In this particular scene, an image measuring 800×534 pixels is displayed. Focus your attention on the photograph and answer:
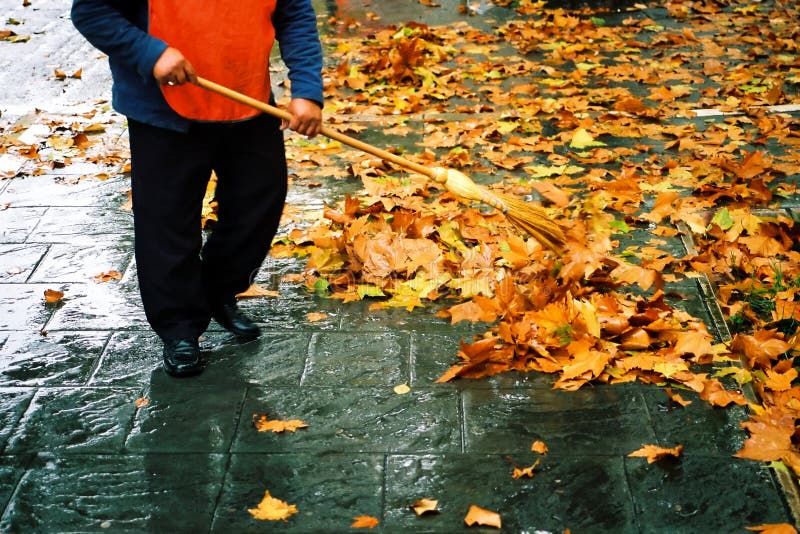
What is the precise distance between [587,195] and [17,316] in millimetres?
2980

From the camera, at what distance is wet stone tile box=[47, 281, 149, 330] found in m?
3.72

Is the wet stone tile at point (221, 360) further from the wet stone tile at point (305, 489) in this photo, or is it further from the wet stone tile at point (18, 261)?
the wet stone tile at point (18, 261)

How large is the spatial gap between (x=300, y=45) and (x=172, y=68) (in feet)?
1.97

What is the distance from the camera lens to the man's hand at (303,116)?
310 centimetres

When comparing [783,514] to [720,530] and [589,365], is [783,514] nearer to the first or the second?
[720,530]

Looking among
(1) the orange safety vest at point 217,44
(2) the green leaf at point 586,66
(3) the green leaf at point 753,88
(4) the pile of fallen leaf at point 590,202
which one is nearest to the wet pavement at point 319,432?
(4) the pile of fallen leaf at point 590,202

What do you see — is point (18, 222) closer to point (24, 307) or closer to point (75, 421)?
point (24, 307)

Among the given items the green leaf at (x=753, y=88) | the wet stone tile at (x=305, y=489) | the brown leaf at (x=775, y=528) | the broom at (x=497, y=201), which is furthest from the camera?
the green leaf at (x=753, y=88)

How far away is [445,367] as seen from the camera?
340 cm

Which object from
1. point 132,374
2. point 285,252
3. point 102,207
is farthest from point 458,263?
point 102,207

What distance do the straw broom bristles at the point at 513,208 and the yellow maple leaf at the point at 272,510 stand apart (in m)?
1.54

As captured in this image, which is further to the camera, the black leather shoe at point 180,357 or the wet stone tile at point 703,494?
the black leather shoe at point 180,357

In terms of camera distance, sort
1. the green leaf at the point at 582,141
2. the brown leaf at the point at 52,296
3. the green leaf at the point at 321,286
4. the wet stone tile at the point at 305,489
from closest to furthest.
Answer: the wet stone tile at the point at 305,489 → the brown leaf at the point at 52,296 → the green leaf at the point at 321,286 → the green leaf at the point at 582,141

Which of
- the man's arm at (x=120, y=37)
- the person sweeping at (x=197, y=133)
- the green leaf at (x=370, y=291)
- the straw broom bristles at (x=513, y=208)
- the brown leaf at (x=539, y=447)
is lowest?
the green leaf at (x=370, y=291)
